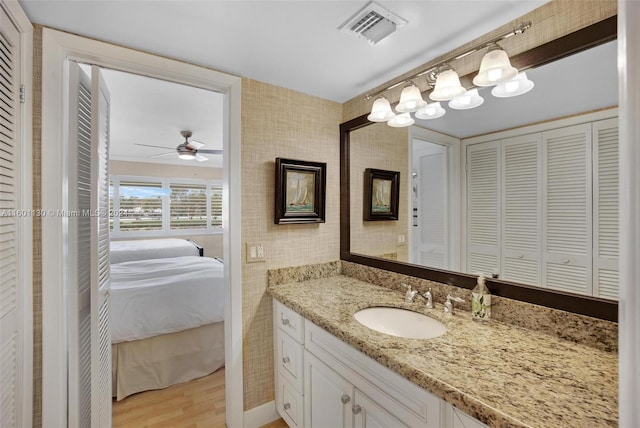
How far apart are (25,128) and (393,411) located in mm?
1883

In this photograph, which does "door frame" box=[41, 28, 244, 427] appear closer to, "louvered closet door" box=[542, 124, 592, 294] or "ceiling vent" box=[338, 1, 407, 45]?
"ceiling vent" box=[338, 1, 407, 45]

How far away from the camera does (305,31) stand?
139cm

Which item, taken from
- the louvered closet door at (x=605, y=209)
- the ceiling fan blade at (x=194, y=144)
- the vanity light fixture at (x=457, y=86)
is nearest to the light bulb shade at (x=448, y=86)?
the vanity light fixture at (x=457, y=86)

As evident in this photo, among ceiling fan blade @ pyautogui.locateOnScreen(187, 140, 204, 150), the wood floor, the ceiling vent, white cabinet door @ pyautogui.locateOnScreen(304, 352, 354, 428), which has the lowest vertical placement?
the wood floor

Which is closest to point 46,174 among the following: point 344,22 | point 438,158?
point 344,22

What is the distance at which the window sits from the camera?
5.19 m

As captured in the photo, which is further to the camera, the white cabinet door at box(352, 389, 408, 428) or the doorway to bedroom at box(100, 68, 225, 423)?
the doorway to bedroom at box(100, 68, 225, 423)

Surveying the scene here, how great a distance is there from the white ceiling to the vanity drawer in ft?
4.75

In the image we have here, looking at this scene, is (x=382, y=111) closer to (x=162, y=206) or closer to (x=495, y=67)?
(x=495, y=67)

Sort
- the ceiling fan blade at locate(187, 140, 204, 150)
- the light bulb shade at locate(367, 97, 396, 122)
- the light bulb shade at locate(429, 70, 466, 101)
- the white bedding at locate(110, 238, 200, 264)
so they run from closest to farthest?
the light bulb shade at locate(429, 70, 466, 101) < the light bulb shade at locate(367, 97, 396, 122) < the ceiling fan blade at locate(187, 140, 204, 150) < the white bedding at locate(110, 238, 200, 264)

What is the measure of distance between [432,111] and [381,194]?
2.11ft

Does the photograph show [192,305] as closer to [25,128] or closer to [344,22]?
[25,128]

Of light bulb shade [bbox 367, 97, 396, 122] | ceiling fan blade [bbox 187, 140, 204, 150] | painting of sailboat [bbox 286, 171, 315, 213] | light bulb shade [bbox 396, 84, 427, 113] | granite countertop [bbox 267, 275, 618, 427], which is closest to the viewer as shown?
granite countertop [bbox 267, 275, 618, 427]

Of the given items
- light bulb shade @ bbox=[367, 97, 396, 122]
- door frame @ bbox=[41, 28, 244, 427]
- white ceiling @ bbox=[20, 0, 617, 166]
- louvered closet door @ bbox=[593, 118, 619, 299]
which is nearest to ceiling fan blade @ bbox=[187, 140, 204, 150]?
white ceiling @ bbox=[20, 0, 617, 166]
